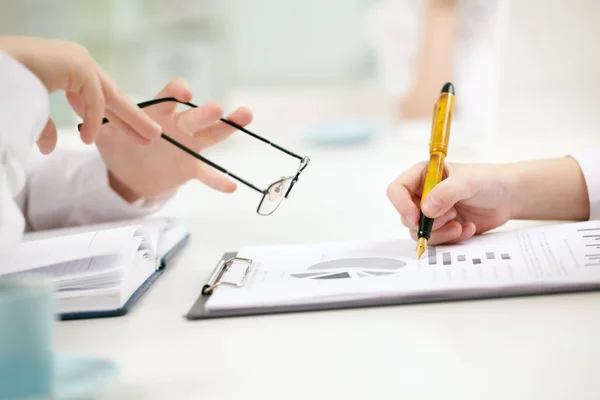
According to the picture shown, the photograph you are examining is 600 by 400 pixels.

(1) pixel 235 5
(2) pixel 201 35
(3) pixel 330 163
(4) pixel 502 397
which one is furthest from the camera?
(1) pixel 235 5

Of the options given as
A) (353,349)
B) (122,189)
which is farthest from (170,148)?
(353,349)

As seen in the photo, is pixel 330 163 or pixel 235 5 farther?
pixel 235 5

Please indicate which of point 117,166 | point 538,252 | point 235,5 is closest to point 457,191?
point 538,252

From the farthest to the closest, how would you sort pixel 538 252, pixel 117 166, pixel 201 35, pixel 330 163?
1. pixel 201 35
2. pixel 330 163
3. pixel 117 166
4. pixel 538 252

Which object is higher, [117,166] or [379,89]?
[379,89]

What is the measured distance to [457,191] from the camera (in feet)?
2.15

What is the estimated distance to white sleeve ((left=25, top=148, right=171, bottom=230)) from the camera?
34.5 inches

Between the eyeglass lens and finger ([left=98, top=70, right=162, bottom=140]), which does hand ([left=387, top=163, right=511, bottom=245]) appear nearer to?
the eyeglass lens

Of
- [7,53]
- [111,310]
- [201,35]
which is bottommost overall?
[111,310]

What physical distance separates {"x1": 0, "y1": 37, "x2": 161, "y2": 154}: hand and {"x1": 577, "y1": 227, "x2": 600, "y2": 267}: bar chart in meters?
0.38

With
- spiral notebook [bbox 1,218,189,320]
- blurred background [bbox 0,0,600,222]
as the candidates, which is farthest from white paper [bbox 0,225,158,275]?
blurred background [bbox 0,0,600,222]

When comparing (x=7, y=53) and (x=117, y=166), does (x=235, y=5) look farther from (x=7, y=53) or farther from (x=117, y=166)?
(x=7, y=53)

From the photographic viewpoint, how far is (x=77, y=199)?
2.91 ft

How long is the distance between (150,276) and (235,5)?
5.71 ft
